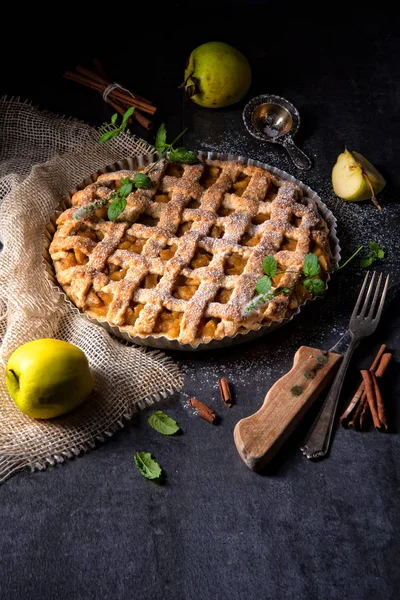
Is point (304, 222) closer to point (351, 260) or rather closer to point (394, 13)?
point (351, 260)

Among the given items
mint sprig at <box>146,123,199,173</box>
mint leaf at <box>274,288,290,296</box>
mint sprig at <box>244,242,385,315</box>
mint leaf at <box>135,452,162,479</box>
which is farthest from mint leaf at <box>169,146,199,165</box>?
mint leaf at <box>135,452,162,479</box>

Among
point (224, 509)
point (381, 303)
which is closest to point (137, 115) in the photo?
point (381, 303)

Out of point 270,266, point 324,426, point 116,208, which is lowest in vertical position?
point 324,426

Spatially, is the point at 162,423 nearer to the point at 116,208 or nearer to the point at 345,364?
the point at 345,364

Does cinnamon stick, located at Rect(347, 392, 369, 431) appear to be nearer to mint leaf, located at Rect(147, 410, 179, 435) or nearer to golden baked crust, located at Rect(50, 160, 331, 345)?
golden baked crust, located at Rect(50, 160, 331, 345)

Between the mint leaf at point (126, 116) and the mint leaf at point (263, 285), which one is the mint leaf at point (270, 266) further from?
the mint leaf at point (126, 116)

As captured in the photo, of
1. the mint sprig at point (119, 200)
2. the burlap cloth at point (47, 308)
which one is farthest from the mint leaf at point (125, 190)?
the burlap cloth at point (47, 308)

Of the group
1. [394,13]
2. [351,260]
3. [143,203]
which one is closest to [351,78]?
[394,13]
